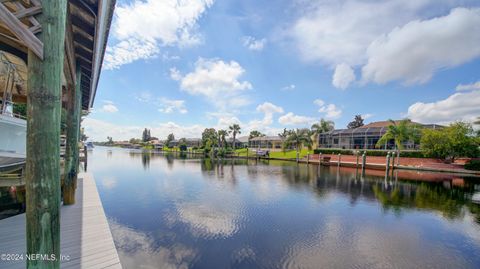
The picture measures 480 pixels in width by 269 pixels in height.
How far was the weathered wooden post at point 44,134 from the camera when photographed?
2447 millimetres

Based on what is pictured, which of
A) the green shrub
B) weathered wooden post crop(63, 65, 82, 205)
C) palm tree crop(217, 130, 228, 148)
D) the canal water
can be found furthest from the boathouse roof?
palm tree crop(217, 130, 228, 148)

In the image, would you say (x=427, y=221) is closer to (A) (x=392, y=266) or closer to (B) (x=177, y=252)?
(A) (x=392, y=266)

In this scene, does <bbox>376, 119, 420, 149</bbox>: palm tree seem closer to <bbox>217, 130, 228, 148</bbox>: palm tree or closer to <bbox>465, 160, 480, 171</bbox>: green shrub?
<bbox>465, 160, 480, 171</bbox>: green shrub

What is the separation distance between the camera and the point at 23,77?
943 centimetres

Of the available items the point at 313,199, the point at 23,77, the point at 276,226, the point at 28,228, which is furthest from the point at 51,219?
the point at 313,199

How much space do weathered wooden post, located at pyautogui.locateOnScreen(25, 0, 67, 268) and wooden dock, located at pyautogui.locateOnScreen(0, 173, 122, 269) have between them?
248 cm

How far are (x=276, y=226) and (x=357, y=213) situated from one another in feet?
17.0

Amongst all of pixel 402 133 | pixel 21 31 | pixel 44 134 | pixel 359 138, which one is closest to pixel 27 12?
pixel 21 31

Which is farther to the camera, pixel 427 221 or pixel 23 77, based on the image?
pixel 427 221

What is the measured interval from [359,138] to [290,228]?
42.8m

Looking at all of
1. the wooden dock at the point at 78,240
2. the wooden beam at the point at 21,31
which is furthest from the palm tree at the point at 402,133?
the wooden beam at the point at 21,31

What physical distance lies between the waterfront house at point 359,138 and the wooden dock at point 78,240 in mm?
43579

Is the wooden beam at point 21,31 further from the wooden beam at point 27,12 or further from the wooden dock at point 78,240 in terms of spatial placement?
the wooden dock at point 78,240

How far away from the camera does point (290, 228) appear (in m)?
9.20
